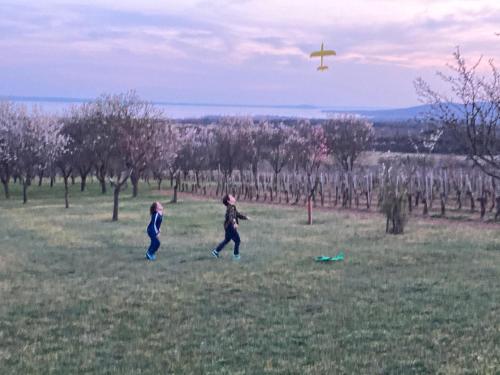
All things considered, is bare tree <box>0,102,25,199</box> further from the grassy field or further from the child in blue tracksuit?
the child in blue tracksuit

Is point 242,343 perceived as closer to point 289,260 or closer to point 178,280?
point 178,280

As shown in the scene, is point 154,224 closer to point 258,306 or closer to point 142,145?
point 258,306

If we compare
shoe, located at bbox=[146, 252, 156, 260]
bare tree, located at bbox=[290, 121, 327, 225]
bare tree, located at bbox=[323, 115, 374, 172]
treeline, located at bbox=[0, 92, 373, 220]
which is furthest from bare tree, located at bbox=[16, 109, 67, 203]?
shoe, located at bbox=[146, 252, 156, 260]

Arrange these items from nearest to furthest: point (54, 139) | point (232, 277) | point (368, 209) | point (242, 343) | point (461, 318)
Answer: point (242, 343)
point (461, 318)
point (232, 277)
point (368, 209)
point (54, 139)

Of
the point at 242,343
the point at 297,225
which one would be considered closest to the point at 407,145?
the point at 297,225

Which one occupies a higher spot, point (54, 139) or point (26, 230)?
point (54, 139)

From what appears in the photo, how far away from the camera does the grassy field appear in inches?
286

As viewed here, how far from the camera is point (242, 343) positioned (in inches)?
316

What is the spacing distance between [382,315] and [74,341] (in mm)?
3958

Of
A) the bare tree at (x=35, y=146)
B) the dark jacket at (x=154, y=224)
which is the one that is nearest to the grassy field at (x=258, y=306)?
the dark jacket at (x=154, y=224)

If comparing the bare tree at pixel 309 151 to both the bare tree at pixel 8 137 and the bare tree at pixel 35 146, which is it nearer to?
the bare tree at pixel 35 146

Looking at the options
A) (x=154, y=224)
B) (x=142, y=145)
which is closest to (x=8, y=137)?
(x=142, y=145)

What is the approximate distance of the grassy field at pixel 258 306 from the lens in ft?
23.9

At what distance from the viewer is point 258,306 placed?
33.2ft
